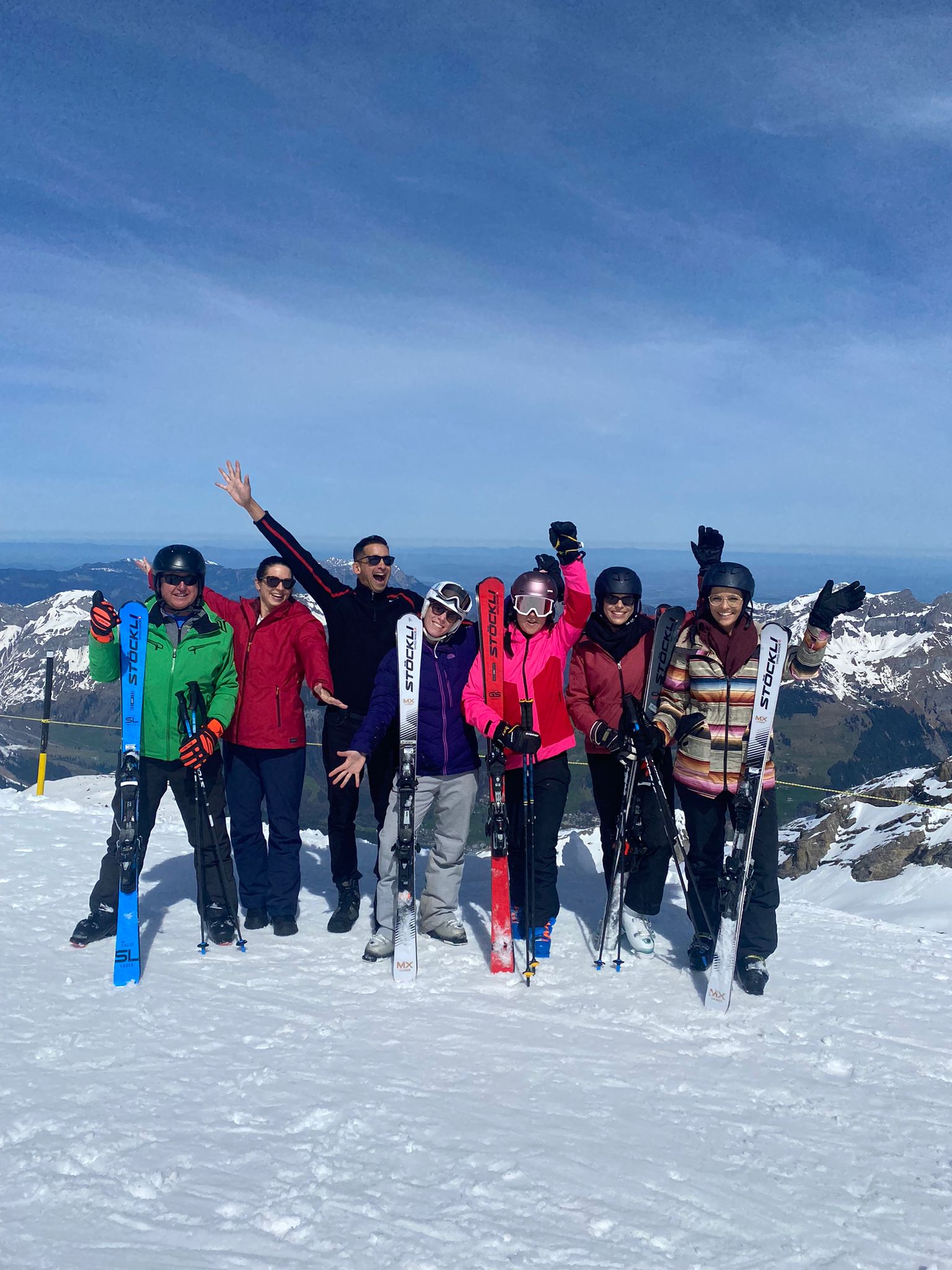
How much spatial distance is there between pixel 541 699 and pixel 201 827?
2.99 metres

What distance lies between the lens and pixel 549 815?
6.43 metres

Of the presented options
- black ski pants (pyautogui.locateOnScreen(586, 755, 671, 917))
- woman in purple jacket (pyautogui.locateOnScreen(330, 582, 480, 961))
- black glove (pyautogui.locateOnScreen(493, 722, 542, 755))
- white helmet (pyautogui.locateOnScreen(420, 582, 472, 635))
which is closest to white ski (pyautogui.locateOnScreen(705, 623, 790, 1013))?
black ski pants (pyautogui.locateOnScreen(586, 755, 671, 917))

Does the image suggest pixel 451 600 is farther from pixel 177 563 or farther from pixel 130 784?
pixel 130 784

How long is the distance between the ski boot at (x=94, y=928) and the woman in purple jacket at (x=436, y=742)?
2.16m

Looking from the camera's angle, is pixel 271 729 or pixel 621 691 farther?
pixel 271 729

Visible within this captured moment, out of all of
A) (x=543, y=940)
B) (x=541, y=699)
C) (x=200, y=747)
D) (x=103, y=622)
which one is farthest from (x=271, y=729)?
(x=543, y=940)

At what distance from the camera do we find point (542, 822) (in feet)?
21.2

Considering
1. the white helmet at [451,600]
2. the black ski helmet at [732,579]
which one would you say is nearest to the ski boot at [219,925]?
the white helmet at [451,600]

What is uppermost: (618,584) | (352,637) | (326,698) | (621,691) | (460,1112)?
(618,584)

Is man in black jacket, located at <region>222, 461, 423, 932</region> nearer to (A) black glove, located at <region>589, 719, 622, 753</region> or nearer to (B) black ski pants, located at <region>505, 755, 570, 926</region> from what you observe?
(B) black ski pants, located at <region>505, 755, 570, 926</region>

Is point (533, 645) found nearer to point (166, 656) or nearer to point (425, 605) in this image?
point (425, 605)

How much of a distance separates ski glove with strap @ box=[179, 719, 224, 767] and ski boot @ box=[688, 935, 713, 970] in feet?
13.7

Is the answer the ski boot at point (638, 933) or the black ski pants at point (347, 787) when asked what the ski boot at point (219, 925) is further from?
the ski boot at point (638, 933)

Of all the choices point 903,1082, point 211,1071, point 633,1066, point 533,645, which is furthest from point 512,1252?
point 533,645
